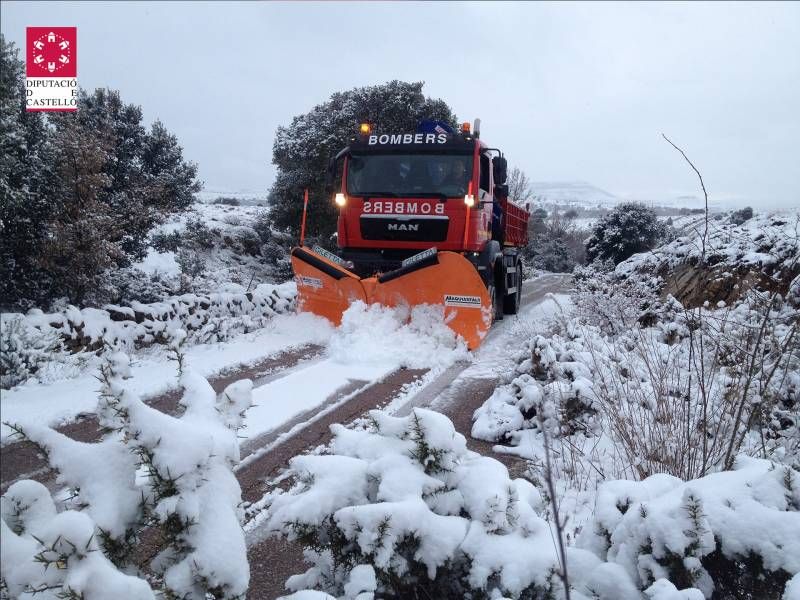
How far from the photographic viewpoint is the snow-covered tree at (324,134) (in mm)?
16250

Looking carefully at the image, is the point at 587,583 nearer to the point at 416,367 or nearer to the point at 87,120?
the point at 416,367

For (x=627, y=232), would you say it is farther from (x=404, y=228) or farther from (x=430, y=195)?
(x=404, y=228)

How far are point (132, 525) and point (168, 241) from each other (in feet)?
38.5

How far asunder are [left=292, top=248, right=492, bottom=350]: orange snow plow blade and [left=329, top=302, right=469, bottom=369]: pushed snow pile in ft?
0.43

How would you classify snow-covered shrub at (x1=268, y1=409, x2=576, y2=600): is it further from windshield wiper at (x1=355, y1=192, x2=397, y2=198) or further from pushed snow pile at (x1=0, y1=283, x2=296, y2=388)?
windshield wiper at (x1=355, y1=192, x2=397, y2=198)

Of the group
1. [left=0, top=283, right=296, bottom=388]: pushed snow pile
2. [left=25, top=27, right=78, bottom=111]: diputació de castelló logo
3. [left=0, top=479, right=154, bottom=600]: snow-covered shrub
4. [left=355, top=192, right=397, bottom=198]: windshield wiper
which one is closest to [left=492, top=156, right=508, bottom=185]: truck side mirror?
[left=355, top=192, right=397, bottom=198]: windshield wiper

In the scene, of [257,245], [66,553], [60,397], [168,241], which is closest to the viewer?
[66,553]

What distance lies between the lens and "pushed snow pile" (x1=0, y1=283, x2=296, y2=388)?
15.6ft

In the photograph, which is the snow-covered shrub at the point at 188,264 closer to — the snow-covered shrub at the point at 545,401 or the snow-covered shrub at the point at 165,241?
the snow-covered shrub at the point at 165,241

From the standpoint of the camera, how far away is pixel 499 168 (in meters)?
8.66

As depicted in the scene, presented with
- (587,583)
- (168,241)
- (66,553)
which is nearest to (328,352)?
(587,583)

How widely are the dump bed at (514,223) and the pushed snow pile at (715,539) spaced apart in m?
8.22

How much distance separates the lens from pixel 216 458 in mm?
1458

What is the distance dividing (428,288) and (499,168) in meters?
2.79
